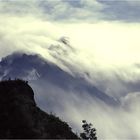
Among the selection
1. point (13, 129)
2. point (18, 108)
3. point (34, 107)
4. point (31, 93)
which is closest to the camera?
point (13, 129)

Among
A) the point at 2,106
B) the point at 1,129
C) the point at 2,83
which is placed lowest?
the point at 1,129

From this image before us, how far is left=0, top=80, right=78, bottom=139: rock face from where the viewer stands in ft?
312

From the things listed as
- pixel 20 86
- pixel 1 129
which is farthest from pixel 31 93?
pixel 1 129

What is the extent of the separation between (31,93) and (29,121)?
60.5ft

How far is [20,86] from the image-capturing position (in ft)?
369

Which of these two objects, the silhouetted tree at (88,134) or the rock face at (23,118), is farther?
the silhouetted tree at (88,134)

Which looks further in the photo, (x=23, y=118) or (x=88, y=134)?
(x=88, y=134)

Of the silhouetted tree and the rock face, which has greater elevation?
the silhouetted tree

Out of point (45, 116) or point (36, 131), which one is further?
point (45, 116)

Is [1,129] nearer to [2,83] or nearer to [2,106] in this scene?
[2,106]

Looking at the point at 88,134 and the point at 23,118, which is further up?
the point at 88,134

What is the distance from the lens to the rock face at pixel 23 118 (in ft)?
312

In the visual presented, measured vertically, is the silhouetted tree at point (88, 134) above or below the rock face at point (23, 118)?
above

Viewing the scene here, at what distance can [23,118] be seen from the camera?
98812mm
